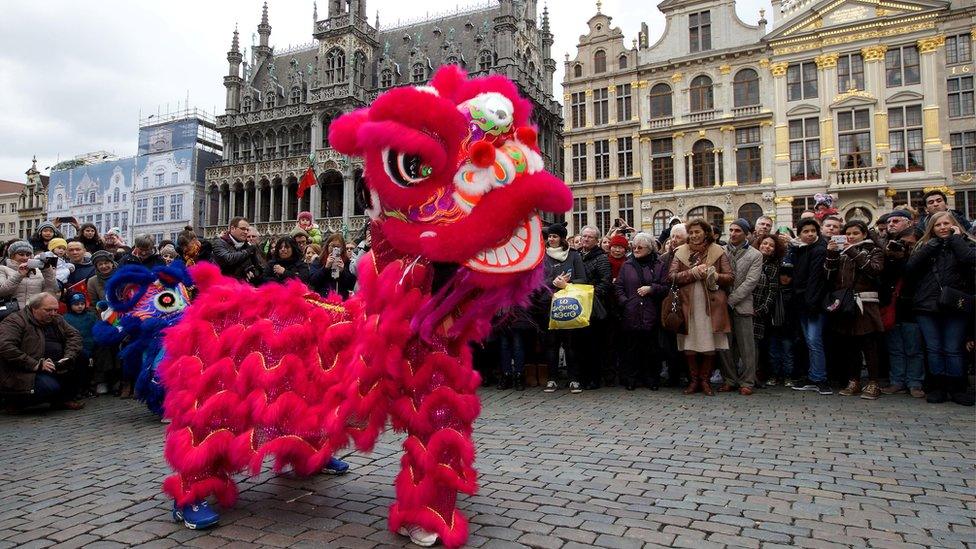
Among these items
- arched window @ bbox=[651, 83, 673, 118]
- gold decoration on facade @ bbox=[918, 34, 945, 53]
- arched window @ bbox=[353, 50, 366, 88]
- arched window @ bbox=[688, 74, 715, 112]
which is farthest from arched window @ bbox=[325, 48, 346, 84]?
gold decoration on facade @ bbox=[918, 34, 945, 53]

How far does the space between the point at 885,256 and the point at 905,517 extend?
15.4 ft

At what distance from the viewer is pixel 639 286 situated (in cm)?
764

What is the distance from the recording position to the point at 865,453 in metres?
4.55

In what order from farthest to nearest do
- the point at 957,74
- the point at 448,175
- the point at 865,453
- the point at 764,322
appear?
the point at 957,74 < the point at 764,322 < the point at 865,453 < the point at 448,175

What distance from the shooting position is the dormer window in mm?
29734

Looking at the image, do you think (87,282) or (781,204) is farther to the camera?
(781,204)

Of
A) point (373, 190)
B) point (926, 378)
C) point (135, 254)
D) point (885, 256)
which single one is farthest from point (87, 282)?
point (926, 378)

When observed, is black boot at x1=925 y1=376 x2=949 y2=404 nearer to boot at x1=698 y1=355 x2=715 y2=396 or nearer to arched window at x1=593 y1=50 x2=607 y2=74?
boot at x1=698 y1=355 x2=715 y2=396

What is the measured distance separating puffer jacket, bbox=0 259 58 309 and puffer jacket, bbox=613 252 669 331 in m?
7.75

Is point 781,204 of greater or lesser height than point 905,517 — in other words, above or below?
above

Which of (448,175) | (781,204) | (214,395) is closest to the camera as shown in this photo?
(448,175)

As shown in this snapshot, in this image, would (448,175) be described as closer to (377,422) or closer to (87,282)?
(377,422)

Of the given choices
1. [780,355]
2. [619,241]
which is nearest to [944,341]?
[780,355]

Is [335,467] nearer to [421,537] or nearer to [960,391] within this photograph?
[421,537]
